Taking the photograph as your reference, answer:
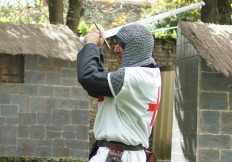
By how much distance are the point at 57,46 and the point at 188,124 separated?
3.60m

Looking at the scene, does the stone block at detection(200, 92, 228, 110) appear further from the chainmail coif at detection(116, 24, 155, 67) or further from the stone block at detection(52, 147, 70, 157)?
the stone block at detection(52, 147, 70, 157)

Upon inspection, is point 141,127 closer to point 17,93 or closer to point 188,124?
point 188,124

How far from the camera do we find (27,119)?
11.6 meters

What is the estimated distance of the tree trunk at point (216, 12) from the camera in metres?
13.3

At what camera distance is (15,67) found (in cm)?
1157

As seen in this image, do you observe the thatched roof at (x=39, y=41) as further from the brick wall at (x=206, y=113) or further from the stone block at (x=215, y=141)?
the stone block at (x=215, y=141)

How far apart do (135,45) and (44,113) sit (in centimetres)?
740

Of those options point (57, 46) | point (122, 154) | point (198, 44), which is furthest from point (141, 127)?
point (57, 46)

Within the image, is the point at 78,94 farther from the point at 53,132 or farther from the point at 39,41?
the point at 39,41

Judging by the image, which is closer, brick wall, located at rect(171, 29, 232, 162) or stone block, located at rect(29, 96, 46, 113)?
brick wall, located at rect(171, 29, 232, 162)

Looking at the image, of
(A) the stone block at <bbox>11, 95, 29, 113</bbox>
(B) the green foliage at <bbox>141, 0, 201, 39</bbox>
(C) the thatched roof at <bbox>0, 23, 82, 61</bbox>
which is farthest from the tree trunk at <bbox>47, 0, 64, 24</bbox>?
(A) the stone block at <bbox>11, 95, 29, 113</bbox>

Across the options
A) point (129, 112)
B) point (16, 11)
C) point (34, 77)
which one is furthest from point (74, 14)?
point (129, 112)

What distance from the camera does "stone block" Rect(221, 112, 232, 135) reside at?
323 inches

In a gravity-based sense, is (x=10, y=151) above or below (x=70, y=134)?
below
